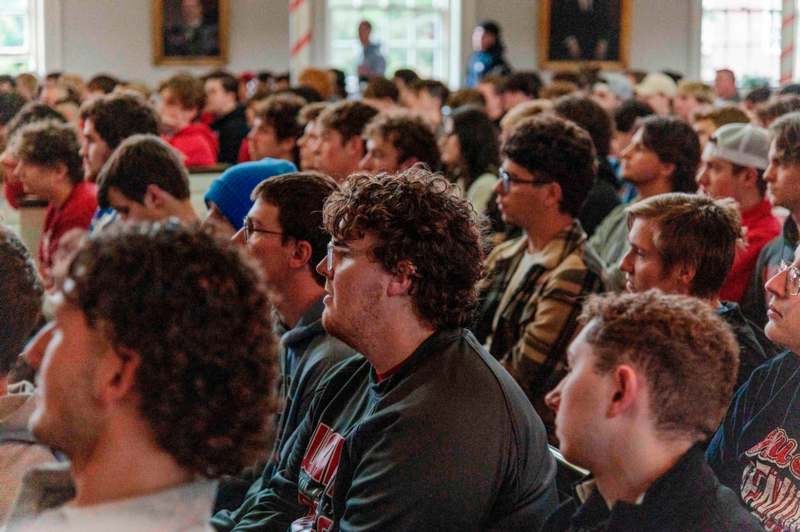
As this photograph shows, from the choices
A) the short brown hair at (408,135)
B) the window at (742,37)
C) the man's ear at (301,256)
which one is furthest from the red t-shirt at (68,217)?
the window at (742,37)

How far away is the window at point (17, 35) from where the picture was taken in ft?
52.0

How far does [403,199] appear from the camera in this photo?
102 inches

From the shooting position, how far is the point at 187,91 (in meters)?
8.34

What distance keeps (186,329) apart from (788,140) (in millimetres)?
3268

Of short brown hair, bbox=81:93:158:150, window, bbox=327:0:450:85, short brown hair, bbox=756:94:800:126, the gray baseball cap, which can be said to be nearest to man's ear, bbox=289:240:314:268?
the gray baseball cap

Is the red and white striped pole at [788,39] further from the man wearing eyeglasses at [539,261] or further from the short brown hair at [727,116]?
the man wearing eyeglasses at [539,261]

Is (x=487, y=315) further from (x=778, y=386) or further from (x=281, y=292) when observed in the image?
(x=778, y=386)

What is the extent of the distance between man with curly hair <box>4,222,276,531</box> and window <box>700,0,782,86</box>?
1710cm

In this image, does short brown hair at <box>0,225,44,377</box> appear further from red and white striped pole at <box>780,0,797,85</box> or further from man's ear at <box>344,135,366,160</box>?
red and white striped pole at <box>780,0,797,85</box>

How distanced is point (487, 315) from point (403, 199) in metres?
1.78

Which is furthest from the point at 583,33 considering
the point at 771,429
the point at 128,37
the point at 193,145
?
the point at 771,429

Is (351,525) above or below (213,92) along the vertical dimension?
below

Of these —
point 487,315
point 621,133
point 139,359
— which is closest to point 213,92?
point 621,133

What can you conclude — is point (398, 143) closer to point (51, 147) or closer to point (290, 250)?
point (51, 147)
